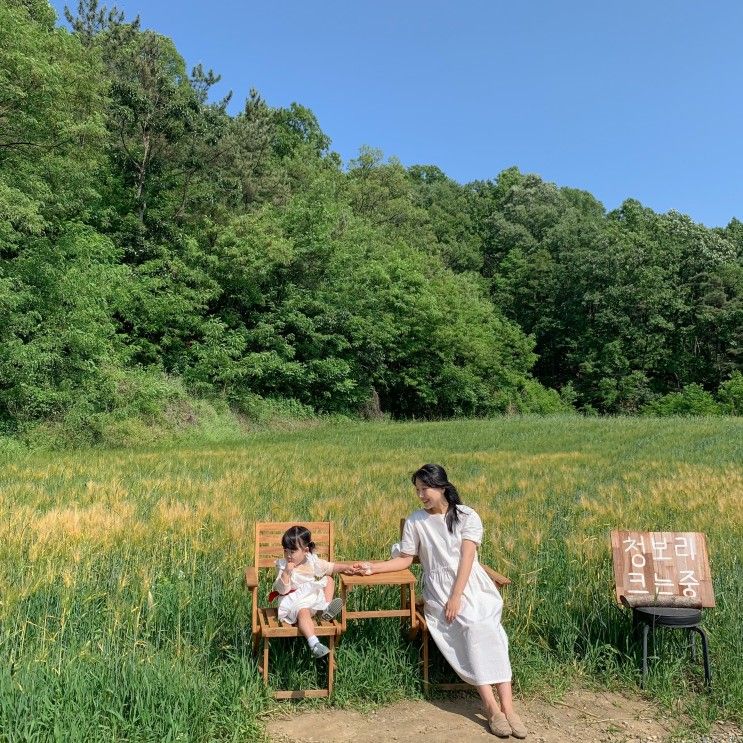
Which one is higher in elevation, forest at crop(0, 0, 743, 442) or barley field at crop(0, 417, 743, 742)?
forest at crop(0, 0, 743, 442)

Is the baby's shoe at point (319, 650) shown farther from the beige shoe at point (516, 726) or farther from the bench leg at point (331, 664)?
the beige shoe at point (516, 726)

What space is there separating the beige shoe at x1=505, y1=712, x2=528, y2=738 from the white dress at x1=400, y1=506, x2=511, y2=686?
0.65 feet

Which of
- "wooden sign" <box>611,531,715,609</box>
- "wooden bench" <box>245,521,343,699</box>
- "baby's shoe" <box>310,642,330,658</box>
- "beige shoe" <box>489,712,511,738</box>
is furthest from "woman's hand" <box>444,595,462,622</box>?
"wooden sign" <box>611,531,715,609</box>

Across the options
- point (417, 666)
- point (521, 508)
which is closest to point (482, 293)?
point (521, 508)

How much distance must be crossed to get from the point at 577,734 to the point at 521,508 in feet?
16.9

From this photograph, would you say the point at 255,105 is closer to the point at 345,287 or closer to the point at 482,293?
the point at 345,287

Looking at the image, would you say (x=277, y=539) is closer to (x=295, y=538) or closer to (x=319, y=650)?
(x=295, y=538)

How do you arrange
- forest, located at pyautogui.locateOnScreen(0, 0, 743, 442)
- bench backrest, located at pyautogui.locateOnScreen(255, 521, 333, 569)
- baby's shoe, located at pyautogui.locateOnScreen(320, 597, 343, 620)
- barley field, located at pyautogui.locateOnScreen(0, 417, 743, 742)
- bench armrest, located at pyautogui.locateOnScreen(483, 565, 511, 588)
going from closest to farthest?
1. barley field, located at pyautogui.locateOnScreen(0, 417, 743, 742)
2. baby's shoe, located at pyautogui.locateOnScreen(320, 597, 343, 620)
3. bench armrest, located at pyautogui.locateOnScreen(483, 565, 511, 588)
4. bench backrest, located at pyautogui.locateOnScreen(255, 521, 333, 569)
5. forest, located at pyautogui.locateOnScreen(0, 0, 743, 442)

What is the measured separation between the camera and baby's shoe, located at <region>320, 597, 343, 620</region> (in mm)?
4043

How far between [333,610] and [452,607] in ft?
2.58

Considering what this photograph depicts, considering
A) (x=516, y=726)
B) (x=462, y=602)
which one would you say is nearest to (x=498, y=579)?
(x=462, y=602)

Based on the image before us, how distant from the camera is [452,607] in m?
3.96

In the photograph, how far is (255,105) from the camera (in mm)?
32406

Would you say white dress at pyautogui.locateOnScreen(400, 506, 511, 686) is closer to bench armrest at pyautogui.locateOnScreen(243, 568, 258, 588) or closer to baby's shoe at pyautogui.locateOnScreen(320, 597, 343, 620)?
baby's shoe at pyautogui.locateOnScreen(320, 597, 343, 620)
